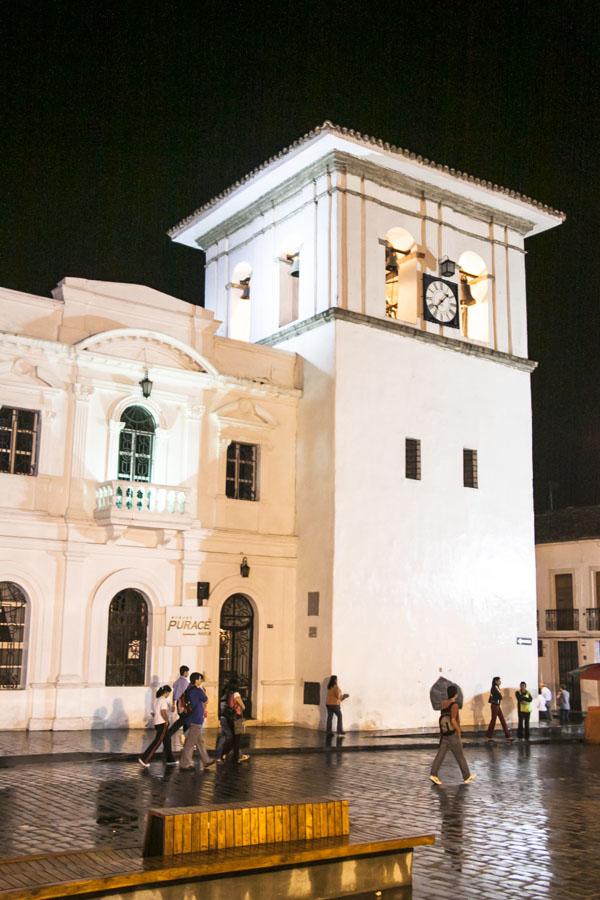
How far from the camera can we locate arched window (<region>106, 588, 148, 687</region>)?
21.4 metres

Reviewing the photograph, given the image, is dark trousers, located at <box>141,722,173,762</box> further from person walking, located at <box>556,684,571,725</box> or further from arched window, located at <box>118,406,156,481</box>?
person walking, located at <box>556,684,571,725</box>

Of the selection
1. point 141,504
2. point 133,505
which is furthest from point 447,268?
point 133,505

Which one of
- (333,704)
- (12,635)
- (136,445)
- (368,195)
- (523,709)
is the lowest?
(523,709)

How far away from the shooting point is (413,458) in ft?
82.0

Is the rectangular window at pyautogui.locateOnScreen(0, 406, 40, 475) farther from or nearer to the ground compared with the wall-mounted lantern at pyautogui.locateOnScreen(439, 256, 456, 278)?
nearer to the ground

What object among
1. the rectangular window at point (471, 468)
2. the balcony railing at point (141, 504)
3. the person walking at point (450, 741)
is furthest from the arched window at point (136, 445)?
the person walking at point (450, 741)

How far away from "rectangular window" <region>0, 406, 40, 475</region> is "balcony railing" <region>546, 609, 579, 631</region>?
25.8 m

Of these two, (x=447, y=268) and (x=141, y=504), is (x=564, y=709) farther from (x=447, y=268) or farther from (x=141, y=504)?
(x=141, y=504)

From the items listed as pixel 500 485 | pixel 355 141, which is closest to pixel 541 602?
pixel 500 485

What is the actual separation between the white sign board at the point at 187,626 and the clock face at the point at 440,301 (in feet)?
31.1

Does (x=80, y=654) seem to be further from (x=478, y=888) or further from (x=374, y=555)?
(x=478, y=888)

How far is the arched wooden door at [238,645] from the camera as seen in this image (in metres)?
23.2

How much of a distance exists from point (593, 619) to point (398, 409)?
18.6 meters

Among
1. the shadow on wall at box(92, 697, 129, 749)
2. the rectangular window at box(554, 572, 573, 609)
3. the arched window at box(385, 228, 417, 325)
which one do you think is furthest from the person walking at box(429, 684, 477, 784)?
the rectangular window at box(554, 572, 573, 609)
